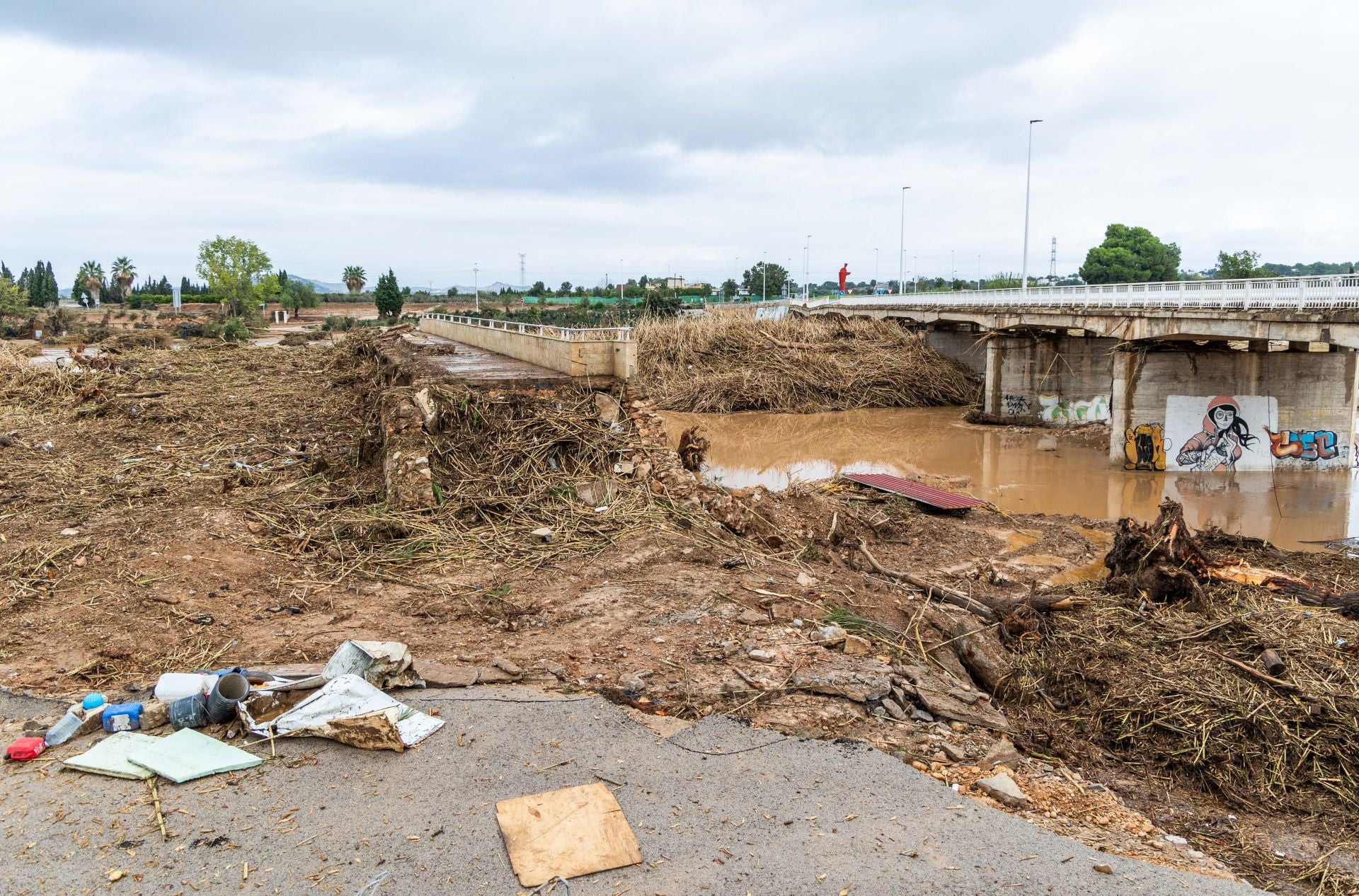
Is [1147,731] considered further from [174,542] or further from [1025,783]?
[174,542]

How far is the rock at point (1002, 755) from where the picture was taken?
5430 mm

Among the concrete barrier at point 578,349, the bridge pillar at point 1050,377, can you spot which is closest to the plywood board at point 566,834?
the concrete barrier at point 578,349

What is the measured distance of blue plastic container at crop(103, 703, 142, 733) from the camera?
17.1ft

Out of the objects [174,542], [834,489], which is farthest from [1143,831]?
[834,489]

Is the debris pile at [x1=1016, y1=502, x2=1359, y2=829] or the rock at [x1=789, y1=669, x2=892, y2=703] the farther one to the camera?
the rock at [x1=789, y1=669, x2=892, y2=703]

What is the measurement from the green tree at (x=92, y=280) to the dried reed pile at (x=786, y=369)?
275 feet

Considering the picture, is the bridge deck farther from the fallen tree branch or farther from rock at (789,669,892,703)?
rock at (789,669,892,703)

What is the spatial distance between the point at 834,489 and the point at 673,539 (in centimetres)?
768

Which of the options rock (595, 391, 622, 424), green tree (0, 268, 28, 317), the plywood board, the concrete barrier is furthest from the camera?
green tree (0, 268, 28, 317)

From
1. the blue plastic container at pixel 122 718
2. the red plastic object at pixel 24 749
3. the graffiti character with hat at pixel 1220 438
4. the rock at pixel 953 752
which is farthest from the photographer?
the graffiti character with hat at pixel 1220 438

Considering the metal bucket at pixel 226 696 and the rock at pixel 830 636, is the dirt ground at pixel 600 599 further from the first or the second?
the metal bucket at pixel 226 696

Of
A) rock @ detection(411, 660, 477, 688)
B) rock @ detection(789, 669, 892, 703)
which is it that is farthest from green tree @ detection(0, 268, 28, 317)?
rock @ detection(789, 669, 892, 703)

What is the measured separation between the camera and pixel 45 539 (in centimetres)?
880

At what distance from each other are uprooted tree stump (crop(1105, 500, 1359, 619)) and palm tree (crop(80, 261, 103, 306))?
10931cm
